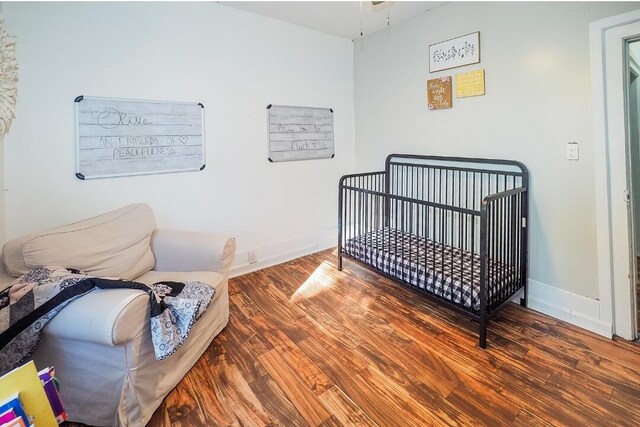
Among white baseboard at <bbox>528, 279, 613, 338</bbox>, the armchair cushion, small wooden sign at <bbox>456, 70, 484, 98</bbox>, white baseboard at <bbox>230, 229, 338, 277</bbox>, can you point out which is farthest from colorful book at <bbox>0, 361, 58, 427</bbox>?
small wooden sign at <bbox>456, 70, 484, 98</bbox>

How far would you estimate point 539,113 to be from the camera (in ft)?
7.44

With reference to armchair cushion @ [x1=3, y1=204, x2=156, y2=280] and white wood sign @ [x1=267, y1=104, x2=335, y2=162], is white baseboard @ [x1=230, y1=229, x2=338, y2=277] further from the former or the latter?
armchair cushion @ [x1=3, y1=204, x2=156, y2=280]

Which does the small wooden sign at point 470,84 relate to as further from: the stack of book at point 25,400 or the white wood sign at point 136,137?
the stack of book at point 25,400

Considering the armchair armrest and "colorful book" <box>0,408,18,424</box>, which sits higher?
the armchair armrest

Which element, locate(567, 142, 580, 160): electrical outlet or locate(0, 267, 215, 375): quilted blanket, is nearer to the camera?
locate(0, 267, 215, 375): quilted blanket

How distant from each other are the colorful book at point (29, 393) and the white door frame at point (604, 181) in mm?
2804

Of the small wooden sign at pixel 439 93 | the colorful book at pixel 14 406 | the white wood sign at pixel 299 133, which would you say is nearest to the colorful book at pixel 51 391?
the colorful book at pixel 14 406

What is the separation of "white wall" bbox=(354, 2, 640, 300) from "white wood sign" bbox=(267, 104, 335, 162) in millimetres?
1041

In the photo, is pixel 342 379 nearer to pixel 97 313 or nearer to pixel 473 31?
pixel 97 313

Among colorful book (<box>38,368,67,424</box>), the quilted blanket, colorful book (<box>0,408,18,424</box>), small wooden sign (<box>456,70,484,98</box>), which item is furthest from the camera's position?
small wooden sign (<box>456,70,484,98</box>)

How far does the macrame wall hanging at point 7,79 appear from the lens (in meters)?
1.90

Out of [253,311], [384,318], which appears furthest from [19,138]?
[384,318]

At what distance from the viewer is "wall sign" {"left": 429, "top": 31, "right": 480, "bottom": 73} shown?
256 cm

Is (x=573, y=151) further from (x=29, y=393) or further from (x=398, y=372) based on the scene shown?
(x=29, y=393)
